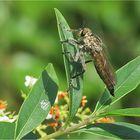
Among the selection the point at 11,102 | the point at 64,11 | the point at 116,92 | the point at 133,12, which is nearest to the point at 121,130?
the point at 116,92

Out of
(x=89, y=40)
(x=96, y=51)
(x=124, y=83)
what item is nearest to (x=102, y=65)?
(x=96, y=51)

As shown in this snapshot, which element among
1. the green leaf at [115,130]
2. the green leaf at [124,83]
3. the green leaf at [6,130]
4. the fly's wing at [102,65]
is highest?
the fly's wing at [102,65]

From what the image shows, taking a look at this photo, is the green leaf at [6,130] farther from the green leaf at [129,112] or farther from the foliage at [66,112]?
the green leaf at [129,112]

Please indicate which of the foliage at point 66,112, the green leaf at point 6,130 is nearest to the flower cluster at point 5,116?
the foliage at point 66,112

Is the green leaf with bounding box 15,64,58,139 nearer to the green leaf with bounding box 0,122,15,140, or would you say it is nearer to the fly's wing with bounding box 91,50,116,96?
the green leaf with bounding box 0,122,15,140

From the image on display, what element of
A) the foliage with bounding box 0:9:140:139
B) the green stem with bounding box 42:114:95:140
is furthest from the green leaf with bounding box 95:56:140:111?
the green stem with bounding box 42:114:95:140

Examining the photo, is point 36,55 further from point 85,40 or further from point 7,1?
point 85,40
